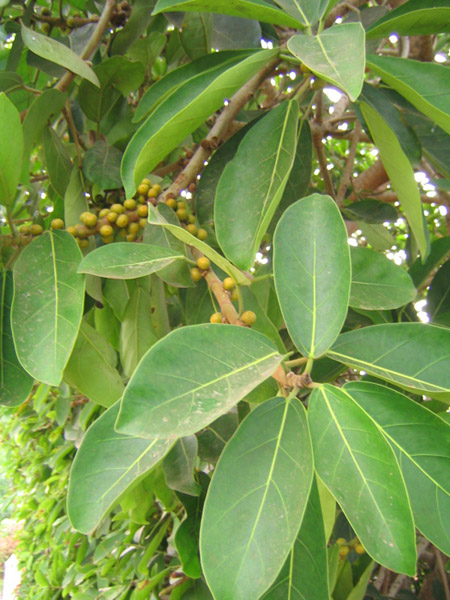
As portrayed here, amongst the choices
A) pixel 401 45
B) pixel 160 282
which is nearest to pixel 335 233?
pixel 160 282

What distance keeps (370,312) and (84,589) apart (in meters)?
1.52

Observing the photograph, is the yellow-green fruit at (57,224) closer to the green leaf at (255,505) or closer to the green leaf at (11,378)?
the green leaf at (11,378)

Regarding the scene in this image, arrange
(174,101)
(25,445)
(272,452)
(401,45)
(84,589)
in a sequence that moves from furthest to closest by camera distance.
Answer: (25,445) → (84,589) → (401,45) → (174,101) → (272,452)

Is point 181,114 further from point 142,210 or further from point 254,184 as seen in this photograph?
point 142,210

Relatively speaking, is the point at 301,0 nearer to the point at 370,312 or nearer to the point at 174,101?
the point at 174,101

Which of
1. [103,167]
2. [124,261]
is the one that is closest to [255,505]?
[124,261]

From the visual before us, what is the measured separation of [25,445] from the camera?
2.87m

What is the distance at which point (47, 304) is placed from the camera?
0.74 metres

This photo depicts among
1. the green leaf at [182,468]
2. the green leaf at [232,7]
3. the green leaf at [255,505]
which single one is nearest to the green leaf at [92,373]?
the green leaf at [182,468]

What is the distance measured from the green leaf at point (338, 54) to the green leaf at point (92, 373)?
1.84ft

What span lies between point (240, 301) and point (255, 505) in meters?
0.28

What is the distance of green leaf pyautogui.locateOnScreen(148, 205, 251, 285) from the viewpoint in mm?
611

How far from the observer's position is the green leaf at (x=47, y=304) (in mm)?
678

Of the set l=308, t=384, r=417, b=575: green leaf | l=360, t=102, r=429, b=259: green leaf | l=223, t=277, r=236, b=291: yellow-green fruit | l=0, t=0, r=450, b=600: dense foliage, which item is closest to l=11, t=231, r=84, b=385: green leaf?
l=0, t=0, r=450, b=600: dense foliage
